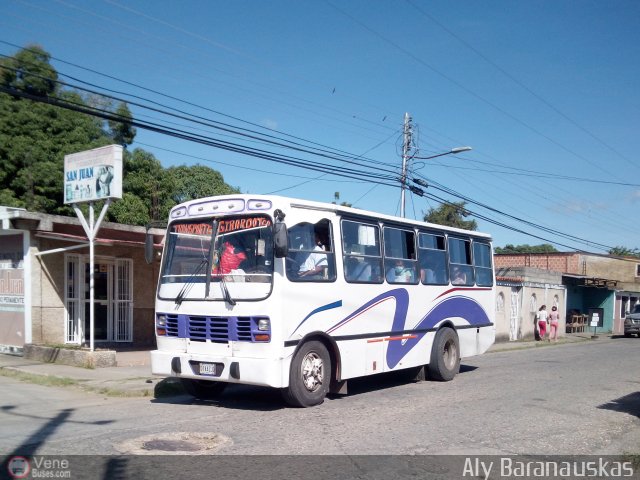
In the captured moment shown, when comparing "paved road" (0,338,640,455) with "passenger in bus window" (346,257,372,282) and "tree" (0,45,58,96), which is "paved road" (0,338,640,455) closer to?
"passenger in bus window" (346,257,372,282)

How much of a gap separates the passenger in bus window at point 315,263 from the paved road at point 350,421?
6.69 ft

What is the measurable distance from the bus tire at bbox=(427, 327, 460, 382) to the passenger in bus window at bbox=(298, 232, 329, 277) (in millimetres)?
4172

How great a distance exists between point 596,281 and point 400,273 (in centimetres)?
2997

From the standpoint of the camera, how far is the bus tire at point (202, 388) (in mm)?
10258

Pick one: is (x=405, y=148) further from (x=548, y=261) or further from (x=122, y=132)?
(x=548, y=261)

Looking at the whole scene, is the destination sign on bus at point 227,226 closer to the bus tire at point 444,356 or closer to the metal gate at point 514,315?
the bus tire at point 444,356

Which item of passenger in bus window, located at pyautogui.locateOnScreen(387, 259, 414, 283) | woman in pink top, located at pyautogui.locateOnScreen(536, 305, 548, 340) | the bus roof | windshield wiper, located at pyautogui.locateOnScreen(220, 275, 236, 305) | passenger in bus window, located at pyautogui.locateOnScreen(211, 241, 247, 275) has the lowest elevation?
woman in pink top, located at pyautogui.locateOnScreen(536, 305, 548, 340)

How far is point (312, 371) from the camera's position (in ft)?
31.5

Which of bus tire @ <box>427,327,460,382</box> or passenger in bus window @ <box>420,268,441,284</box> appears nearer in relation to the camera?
passenger in bus window @ <box>420,268,441,284</box>

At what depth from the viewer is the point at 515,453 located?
7.22 m

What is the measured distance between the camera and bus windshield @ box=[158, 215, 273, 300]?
9.14m

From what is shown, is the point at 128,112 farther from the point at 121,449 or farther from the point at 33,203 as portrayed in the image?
the point at 121,449

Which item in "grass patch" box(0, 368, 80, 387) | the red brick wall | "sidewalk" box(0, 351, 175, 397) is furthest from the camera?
the red brick wall

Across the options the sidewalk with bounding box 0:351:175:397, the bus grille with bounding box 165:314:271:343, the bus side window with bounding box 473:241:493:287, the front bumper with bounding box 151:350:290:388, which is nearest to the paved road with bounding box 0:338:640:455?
the sidewalk with bounding box 0:351:175:397
